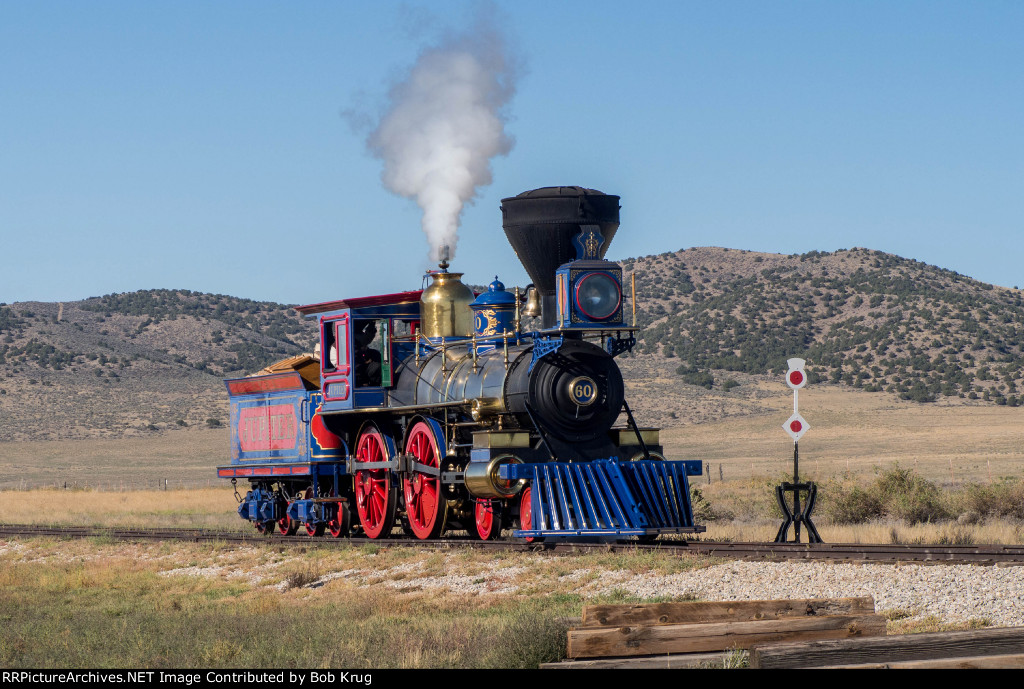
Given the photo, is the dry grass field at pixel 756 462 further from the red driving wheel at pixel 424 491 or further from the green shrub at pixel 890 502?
the red driving wheel at pixel 424 491

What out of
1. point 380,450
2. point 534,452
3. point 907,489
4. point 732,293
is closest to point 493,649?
point 534,452

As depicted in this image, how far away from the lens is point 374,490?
77.2 ft

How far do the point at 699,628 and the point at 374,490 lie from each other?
15425mm

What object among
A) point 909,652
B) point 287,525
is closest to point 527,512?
point 287,525

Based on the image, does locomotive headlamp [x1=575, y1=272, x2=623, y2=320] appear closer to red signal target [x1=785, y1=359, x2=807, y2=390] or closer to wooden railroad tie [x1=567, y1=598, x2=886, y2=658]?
red signal target [x1=785, y1=359, x2=807, y2=390]

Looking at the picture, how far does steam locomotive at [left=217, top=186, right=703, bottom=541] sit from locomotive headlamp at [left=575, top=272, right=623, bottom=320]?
2cm

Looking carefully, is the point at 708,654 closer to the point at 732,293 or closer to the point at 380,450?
the point at 380,450

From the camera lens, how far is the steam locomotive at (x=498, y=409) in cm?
1914

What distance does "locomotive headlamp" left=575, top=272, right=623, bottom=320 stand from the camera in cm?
1936

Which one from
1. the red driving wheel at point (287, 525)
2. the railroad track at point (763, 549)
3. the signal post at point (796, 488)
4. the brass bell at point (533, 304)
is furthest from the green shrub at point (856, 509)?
the red driving wheel at point (287, 525)

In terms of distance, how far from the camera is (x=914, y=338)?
8638cm

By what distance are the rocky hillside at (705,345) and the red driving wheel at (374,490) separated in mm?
48813

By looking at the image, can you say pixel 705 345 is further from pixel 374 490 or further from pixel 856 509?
pixel 374 490

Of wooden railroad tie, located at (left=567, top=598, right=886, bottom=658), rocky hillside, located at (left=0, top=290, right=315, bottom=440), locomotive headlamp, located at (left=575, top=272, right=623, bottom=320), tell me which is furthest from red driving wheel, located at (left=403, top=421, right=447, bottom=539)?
rocky hillside, located at (left=0, top=290, right=315, bottom=440)
